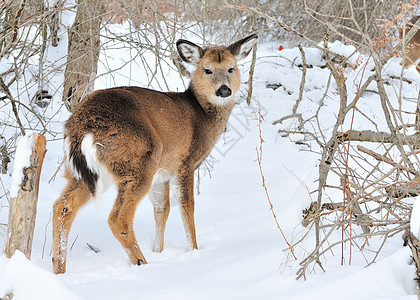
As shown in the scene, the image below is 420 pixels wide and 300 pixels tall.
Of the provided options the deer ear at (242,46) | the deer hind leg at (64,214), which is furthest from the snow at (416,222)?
A: the deer ear at (242,46)

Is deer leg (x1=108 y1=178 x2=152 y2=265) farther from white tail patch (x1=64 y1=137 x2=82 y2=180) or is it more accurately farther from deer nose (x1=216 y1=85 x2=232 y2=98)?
deer nose (x1=216 y1=85 x2=232 y2=98)

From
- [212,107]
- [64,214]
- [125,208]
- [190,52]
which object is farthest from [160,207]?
[190,52]

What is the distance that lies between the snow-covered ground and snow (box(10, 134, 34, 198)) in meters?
0.52

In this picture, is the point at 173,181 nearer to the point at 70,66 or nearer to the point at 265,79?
the point at 70,66

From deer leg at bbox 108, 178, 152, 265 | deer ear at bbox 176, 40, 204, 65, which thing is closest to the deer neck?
deer ear at bbox 176, 40, 204, 65

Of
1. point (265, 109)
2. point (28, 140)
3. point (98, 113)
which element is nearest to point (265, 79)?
point (265, 109)

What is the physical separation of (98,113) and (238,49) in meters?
2.20

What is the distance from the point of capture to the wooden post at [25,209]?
12.2 feet

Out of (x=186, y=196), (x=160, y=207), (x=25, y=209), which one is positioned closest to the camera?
(x=25, y=209)

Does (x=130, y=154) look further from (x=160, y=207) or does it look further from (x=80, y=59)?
(x=80, y=59)

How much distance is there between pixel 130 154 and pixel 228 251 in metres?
1.21

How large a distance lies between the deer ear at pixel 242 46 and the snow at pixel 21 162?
3.03 m

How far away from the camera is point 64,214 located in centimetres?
464

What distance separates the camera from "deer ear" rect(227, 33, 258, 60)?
244 inches
